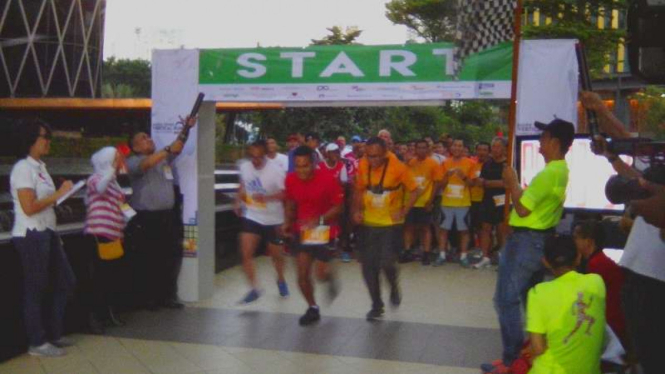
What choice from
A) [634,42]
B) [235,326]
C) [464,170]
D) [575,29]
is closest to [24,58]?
[575,29]

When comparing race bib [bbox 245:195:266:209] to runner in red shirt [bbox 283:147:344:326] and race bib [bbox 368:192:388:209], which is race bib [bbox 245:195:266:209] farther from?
race bib [bbox 368:192:388:209]

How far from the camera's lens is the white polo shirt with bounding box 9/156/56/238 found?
303 inches

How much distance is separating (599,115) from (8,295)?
508cm

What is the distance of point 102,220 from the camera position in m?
8.80

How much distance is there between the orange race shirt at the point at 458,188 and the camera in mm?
14180

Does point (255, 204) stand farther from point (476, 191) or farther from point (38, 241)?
point (476, 191)

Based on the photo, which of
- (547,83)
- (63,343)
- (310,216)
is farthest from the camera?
(310,216)

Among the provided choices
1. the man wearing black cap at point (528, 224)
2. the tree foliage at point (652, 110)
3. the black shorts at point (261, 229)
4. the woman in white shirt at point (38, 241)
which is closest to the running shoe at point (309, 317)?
the black shorts at point (261, 229)

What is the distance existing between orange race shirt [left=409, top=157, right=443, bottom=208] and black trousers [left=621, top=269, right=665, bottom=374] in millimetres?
8657

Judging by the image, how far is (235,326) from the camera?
364 inches

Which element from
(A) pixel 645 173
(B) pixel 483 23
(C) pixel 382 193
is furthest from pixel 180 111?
(A) pixel 645 173

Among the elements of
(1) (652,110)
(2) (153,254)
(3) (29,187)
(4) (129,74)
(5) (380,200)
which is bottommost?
(2) (153,254)

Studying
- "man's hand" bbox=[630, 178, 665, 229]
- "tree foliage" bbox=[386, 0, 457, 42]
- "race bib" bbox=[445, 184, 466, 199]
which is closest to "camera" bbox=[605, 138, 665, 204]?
"man's hand" bbox=[630, 178, 665, 229]

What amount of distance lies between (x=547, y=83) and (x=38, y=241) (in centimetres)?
512
